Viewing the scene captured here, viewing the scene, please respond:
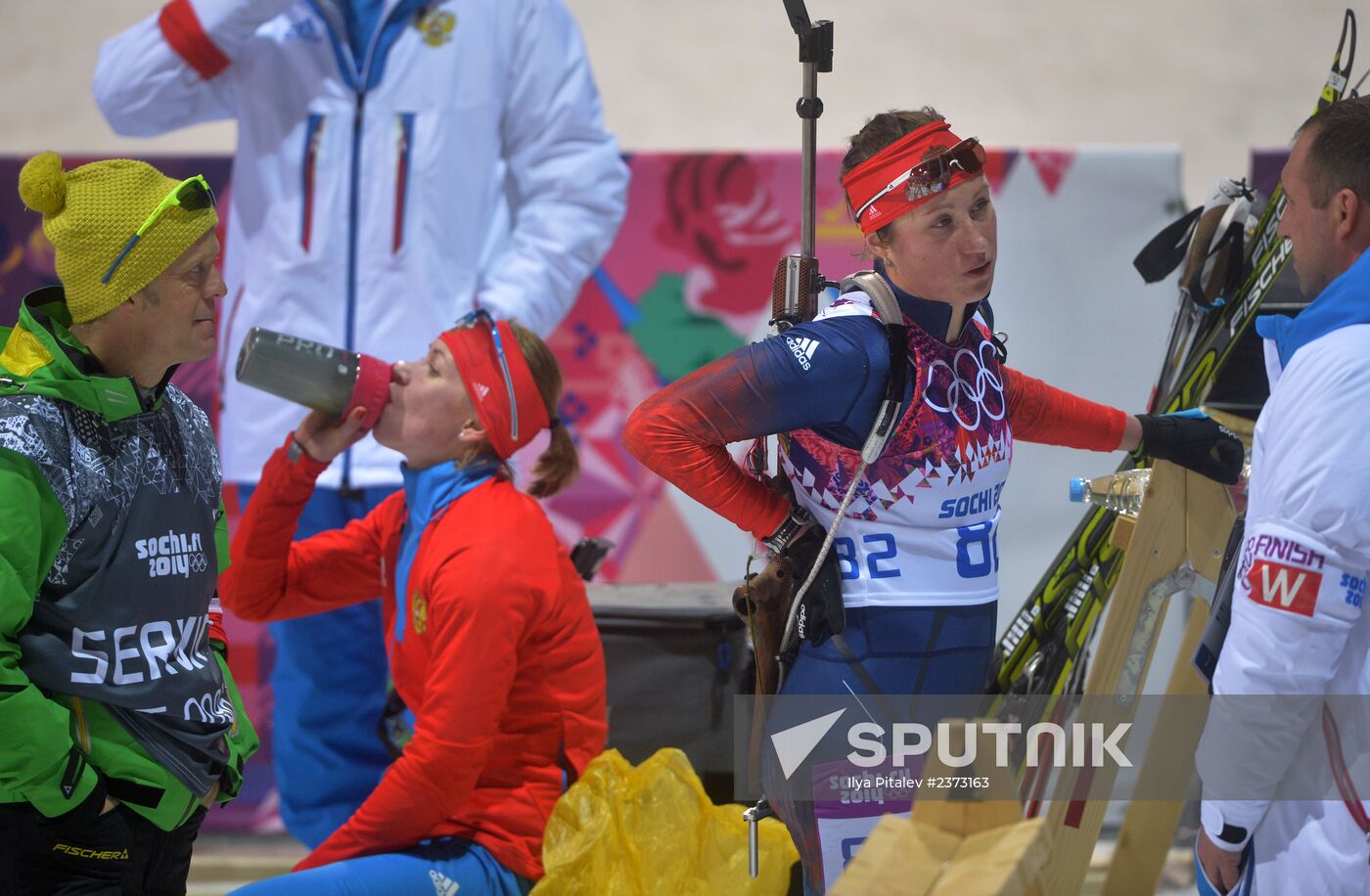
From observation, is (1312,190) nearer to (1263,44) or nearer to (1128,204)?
(1128,204)

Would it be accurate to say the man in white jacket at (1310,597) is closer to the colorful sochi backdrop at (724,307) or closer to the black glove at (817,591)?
the black glove at (817,591)

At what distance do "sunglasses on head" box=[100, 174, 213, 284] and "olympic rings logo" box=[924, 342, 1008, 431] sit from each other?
109 centimetres

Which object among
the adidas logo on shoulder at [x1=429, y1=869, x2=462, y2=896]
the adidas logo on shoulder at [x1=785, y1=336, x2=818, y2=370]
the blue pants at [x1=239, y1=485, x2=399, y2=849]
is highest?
the adidas logo on shoulder at [x1=785, y1=336, x2=818, y2=370]

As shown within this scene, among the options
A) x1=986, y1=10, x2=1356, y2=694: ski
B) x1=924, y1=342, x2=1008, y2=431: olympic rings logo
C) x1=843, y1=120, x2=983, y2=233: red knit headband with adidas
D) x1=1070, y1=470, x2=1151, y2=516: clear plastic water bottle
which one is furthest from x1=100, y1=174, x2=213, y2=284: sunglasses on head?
x1=986, y1=10, x2=1356, y2=694: ski

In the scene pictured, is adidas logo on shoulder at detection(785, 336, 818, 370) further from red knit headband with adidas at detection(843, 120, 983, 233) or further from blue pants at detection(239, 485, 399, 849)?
blue pants at detection(239, 485, 399, 849)

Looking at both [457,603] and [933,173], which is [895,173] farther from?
[457,603]

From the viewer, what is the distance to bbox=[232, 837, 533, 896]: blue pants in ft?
7.54

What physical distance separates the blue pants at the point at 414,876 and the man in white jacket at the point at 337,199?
116cm

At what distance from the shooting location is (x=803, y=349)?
7.06ft

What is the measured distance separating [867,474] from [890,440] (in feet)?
0.21

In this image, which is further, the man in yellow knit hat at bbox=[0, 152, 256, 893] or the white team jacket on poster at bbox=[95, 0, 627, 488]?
the white team jacket on poster at bbox=[95, 0, 627, 488]

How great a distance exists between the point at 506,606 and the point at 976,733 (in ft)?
3.44

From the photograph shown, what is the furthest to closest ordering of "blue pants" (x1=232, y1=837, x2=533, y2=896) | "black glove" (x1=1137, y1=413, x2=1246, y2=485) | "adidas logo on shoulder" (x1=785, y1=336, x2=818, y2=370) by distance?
"black glove" (x1=1137, y1=413, x2=1246, y2=485) → "blue pants" (x1=232, y1=837, x2=533, y2=896) → "adidas logo on shoulder" (x1=785, y1=336, x2=818, y2=370)

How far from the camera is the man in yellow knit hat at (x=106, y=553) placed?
183 cm
